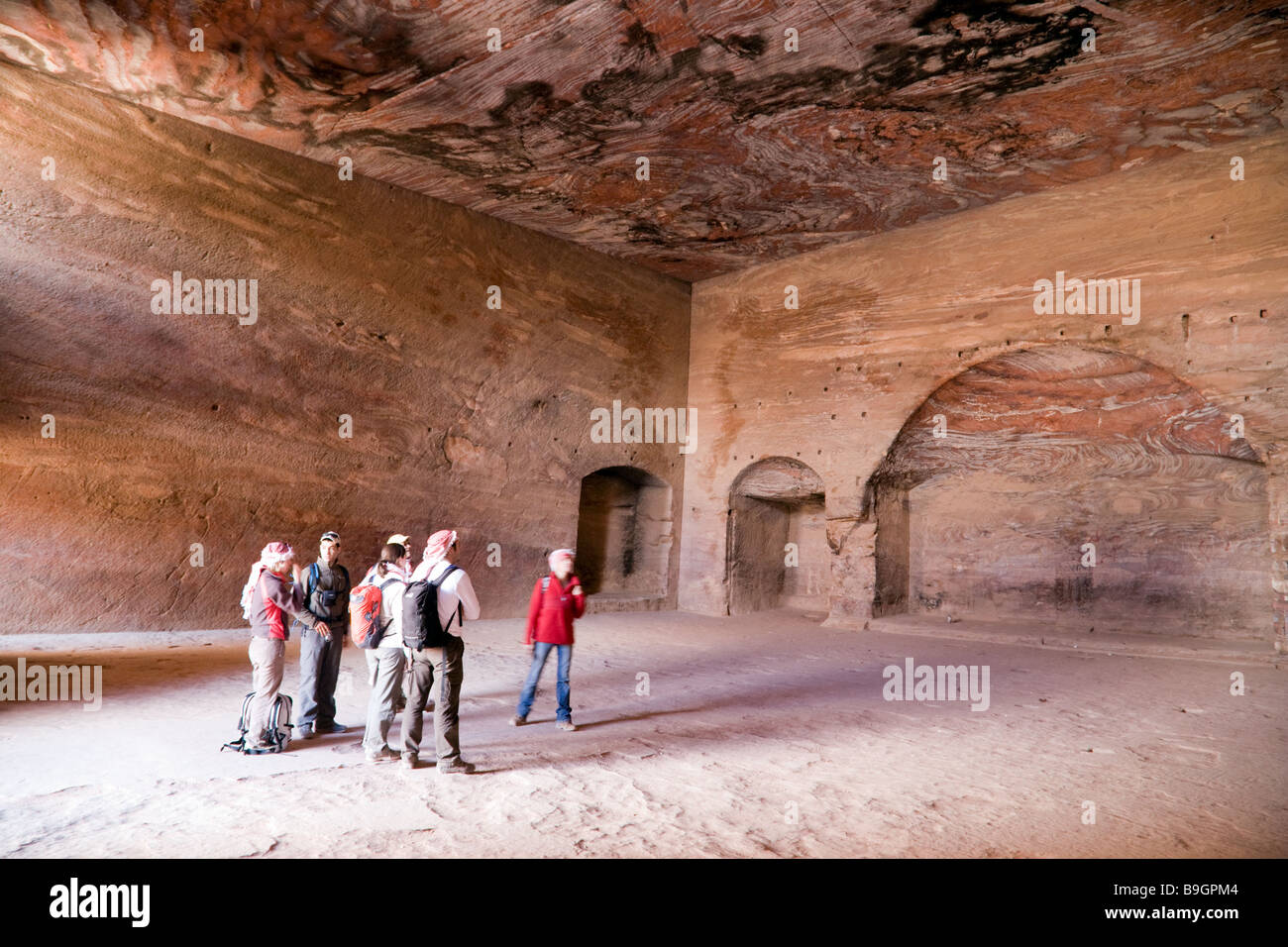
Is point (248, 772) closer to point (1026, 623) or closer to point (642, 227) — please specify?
point (642, 227)

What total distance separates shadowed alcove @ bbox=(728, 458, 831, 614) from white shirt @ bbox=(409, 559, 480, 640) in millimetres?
8153

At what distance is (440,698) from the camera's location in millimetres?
3967

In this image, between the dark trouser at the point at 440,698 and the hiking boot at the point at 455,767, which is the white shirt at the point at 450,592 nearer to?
the dark trouser at the point at 440,698

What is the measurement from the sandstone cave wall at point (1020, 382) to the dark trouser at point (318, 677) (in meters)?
7.66

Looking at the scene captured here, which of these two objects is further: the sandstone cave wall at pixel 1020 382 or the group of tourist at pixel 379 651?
the sandstone cave wall at pixel 1020 382

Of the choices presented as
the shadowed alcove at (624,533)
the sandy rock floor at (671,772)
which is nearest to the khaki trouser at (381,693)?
the sandy rock floor at (671,772)

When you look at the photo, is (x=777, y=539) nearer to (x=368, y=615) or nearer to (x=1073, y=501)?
(x=1073, y=501)

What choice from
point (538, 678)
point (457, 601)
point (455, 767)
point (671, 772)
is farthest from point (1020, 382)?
point (455, 767)

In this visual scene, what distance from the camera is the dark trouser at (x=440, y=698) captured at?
3896 mm

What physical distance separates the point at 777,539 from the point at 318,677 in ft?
30.8

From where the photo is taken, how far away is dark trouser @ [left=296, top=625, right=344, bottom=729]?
15.1 ft

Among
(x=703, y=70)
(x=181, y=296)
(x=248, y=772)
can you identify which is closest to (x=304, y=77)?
(x=181, y=296)

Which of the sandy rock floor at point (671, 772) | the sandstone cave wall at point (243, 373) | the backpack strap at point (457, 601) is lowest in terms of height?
the sandy rock floor at point (671, 772)

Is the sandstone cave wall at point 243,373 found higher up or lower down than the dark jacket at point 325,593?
higher up
